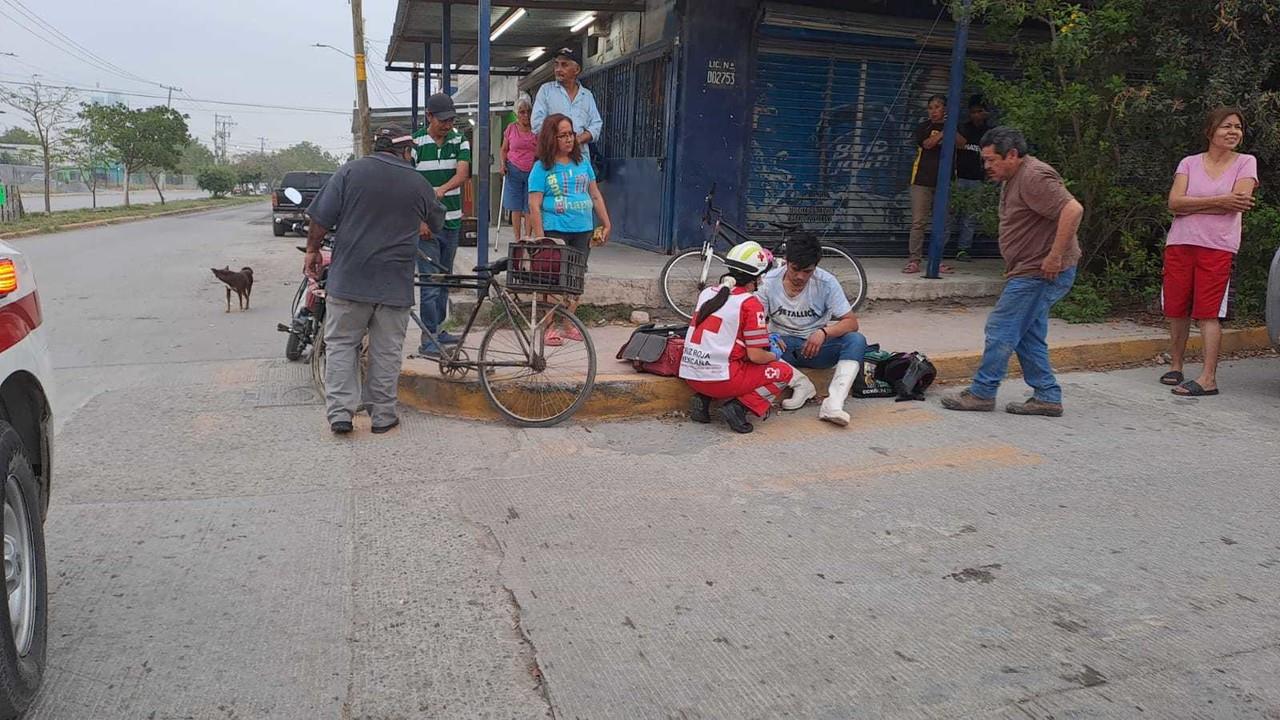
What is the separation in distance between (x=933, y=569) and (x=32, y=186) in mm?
68388

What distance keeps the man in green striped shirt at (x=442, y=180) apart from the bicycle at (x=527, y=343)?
603mm

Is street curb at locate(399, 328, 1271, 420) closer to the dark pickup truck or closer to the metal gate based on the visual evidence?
the metal gate

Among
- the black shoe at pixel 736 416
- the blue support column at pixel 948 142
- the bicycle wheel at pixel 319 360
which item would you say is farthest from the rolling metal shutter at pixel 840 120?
the bicycle wheel at pixel 319 360

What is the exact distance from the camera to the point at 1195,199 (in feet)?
20.9

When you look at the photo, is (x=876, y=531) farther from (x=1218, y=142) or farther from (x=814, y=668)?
(x=1218, y=142)

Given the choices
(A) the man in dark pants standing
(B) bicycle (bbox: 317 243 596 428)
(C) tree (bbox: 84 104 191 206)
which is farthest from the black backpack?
(C) tree (bbox: 84 104 191 206)

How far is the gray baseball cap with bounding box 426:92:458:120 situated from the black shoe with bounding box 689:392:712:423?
2.55 meters

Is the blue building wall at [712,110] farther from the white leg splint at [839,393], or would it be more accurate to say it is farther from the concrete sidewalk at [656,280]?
the white leg splint at [839,393]

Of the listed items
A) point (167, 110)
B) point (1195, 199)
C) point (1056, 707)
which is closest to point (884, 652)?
point (1056, 707)

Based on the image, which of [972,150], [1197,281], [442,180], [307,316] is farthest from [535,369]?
[972,150]

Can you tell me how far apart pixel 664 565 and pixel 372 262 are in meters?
2.67

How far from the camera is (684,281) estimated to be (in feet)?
27.7

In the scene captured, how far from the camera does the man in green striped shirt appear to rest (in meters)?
6.55

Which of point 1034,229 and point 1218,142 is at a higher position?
point 1218,142
